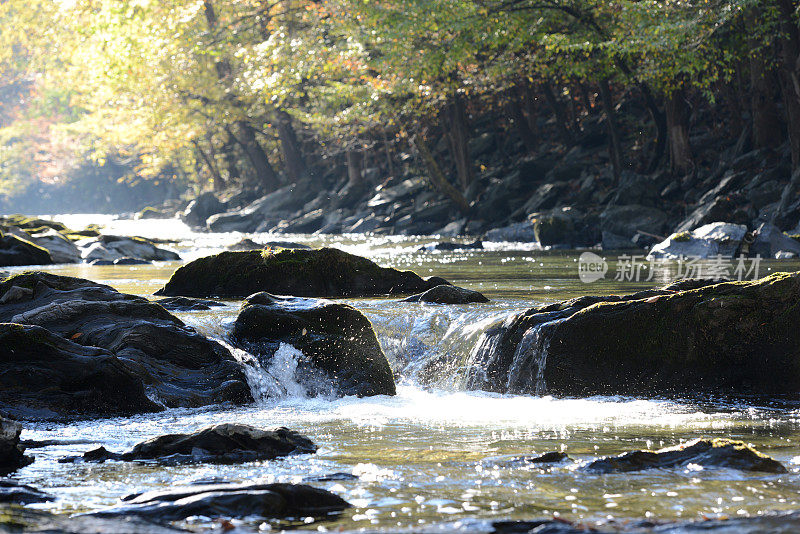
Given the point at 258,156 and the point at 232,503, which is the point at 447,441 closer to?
the point at 232,503

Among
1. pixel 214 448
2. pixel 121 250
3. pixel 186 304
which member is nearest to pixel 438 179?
pixel 121 250

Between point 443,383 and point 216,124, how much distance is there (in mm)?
34806

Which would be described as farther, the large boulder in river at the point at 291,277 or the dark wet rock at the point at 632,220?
the dark wet rock at the point at 632,220

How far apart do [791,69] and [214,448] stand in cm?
1755

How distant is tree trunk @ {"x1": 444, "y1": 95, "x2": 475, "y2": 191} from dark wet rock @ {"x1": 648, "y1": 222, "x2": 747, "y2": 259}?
42.2 ft

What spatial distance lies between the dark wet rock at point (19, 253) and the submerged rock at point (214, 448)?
14928mm

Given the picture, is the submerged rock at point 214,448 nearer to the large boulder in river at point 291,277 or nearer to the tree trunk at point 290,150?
the large boulder in river at point 291,277

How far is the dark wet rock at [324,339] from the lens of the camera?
336 inches

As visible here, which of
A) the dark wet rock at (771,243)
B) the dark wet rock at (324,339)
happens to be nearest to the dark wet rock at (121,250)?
the dark wet rock at (771,243)

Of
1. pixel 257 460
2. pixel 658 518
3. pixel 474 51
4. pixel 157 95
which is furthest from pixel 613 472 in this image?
pixel 157 95

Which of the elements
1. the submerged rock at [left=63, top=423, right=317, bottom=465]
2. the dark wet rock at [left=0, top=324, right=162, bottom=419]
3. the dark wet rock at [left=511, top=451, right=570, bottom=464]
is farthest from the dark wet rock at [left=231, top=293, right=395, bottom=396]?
the dark wet rock at [left=511, top=451, right=570, bottom=464]

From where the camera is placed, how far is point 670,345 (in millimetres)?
7844

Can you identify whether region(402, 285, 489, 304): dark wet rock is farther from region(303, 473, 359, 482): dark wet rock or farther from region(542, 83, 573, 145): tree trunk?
region(542, 83, 573, 145): tree trunk

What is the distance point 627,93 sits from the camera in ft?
100
